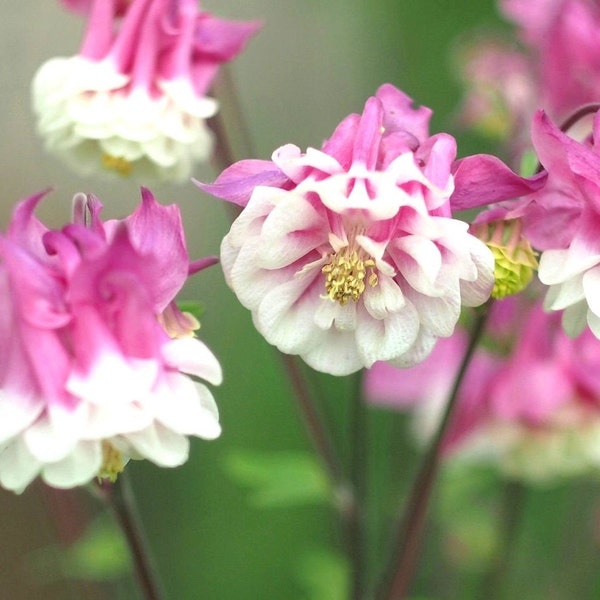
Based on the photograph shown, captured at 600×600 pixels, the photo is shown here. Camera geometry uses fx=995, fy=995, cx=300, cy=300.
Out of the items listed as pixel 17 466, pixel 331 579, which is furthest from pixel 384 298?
pixel 331 579

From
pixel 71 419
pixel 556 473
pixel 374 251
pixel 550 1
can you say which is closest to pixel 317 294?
pixel 374 251

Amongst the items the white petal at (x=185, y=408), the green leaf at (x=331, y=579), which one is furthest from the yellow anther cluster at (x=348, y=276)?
the green leaf at (x=331, y=579)

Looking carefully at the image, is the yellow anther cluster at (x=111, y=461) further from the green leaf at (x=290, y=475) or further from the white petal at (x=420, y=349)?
the green leaf at (x=290, y=475)

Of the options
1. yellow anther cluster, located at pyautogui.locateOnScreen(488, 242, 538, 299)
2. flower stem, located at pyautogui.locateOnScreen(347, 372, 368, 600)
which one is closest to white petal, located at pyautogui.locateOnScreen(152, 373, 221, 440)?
yellow anther cluster, located at pyautogui.locateOnScreen(488, 242, 538, 299)

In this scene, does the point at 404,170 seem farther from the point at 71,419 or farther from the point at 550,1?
the point at 550,1

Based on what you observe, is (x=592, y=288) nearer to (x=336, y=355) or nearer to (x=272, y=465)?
(x=336, y=355)
